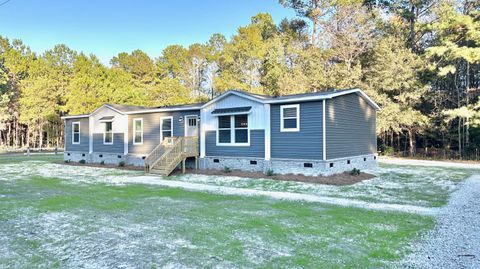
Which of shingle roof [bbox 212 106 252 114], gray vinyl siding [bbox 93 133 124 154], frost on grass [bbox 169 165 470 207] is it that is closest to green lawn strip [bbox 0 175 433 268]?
frost on grass [bbox 169 165 470 207]

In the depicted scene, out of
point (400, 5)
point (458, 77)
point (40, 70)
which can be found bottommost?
point (458, 77)

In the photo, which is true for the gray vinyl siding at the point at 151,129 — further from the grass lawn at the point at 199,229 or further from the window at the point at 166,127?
the grass lawn at the point at 199,229

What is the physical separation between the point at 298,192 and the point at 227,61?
26.0m

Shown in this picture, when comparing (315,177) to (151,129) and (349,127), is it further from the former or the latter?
(151,129)

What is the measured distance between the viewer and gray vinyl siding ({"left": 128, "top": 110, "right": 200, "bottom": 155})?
1675 cm

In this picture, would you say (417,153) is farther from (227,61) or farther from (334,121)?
(227,61)

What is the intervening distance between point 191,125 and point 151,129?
106 inches

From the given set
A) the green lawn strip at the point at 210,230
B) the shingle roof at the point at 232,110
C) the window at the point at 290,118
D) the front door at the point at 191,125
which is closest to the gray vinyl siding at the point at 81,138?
the front door at the point at 191,125

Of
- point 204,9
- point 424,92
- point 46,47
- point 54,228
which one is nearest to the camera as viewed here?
point 54,228

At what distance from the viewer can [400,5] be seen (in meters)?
26.1

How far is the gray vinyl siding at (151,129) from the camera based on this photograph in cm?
1675

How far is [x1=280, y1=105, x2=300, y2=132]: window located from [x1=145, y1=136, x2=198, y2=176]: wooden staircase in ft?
15.2

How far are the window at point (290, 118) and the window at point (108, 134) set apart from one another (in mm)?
Result: 11238

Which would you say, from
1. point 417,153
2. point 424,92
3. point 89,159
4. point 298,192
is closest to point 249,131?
point 298,192
